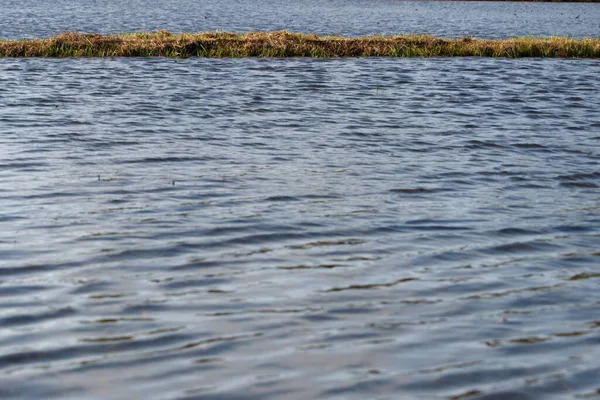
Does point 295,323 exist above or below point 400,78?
above

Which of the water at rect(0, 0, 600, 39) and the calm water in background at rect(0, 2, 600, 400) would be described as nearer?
the calm water in background at rect(0, 2, 600, 400)

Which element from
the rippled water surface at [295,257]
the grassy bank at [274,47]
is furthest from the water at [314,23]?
the rippled water surface at [295,257]

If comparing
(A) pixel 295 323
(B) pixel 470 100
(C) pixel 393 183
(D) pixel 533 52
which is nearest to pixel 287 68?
(B) pixel 470 100

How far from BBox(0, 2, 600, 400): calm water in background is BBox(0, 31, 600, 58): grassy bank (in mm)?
11436

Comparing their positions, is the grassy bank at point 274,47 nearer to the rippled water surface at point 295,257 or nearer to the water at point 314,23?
the water at point 314,23

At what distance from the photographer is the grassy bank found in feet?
102

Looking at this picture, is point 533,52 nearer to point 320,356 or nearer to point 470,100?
point 470,100

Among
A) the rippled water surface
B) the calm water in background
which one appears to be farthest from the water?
the rippled water surface

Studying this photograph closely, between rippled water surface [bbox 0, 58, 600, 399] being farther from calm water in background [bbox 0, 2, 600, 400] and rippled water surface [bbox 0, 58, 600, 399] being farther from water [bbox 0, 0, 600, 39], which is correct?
water [bbox 0, 0, 600, 39]

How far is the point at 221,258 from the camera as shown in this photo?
8461 millimetres

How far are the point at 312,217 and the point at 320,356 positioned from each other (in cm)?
423

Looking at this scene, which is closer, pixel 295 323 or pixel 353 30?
pixel 295 323

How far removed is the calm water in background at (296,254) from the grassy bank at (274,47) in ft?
37.5

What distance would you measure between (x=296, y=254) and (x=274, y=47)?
81.7 ft
